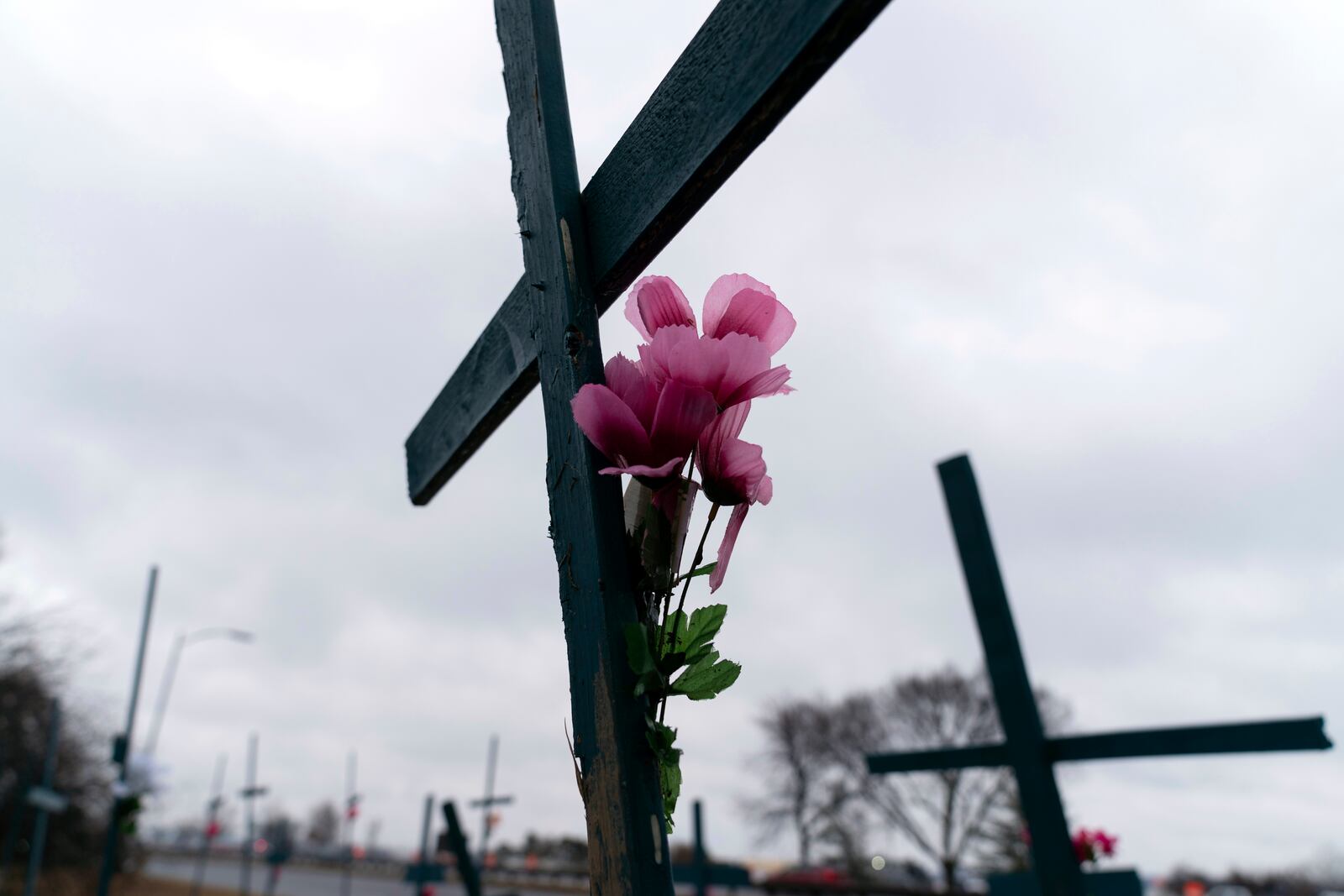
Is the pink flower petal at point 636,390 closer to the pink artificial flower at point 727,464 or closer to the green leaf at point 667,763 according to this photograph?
the pink artificial flower at point 727,464

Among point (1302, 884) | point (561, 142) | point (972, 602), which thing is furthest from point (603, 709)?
point (1302, 884)

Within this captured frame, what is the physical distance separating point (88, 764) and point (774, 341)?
94.8 ft

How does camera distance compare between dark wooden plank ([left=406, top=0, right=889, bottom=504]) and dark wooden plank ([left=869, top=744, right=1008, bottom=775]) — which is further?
dark wooden plank ([left=869, top=744, right=1008, bottom=775])

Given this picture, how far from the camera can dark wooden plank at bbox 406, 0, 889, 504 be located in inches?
40.9

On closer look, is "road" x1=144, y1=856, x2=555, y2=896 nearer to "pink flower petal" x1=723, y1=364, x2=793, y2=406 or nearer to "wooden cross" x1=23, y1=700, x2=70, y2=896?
"wooden cross" x1=23, y1=700, x2=70, y2=896

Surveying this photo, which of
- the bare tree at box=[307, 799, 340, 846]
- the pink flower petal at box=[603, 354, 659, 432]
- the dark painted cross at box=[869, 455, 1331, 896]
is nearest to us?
the pink flower petal at box=[603, 354, 659, 432]

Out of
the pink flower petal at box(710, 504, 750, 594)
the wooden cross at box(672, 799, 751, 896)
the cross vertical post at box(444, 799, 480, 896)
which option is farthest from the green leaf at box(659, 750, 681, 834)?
the wooden cross at box(672, 799, 751, 896)

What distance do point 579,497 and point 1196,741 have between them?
3235mm

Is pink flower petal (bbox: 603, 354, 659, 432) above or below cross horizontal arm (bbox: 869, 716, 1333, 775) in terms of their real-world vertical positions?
above

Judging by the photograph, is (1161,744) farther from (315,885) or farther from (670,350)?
(315,885)

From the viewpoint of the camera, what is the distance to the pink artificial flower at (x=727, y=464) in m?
1.24

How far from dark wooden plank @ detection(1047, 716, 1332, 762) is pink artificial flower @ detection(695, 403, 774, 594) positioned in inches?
118

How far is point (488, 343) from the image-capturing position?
6.15ft

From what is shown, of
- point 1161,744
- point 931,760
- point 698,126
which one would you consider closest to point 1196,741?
point 1161,744
